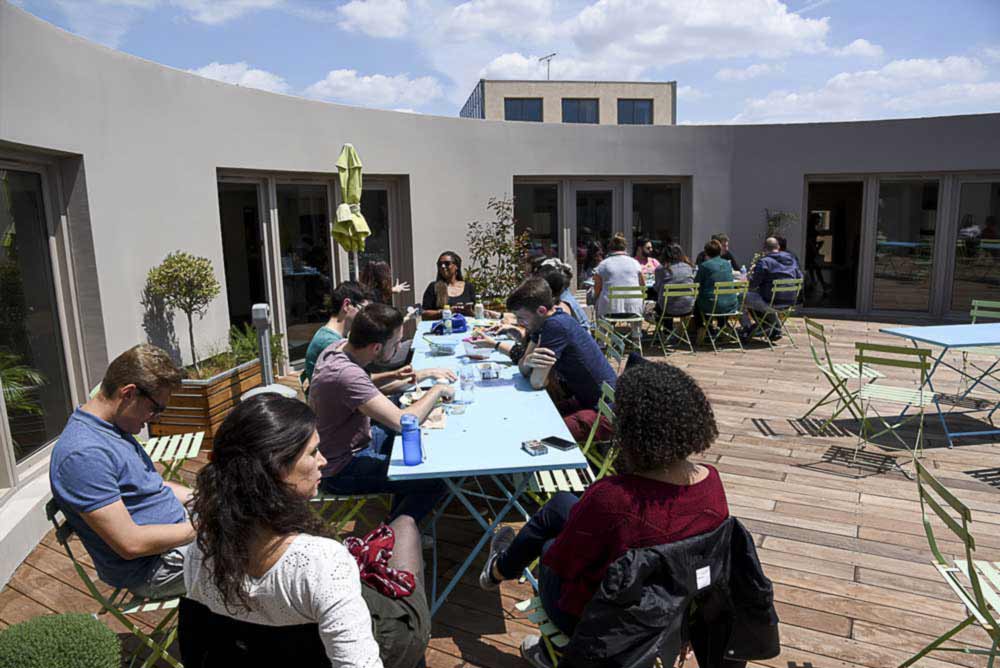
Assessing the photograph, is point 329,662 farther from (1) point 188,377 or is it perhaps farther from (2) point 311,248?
(2) point 311,248

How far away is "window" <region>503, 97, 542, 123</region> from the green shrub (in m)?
48.0

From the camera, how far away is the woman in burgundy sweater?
75.0 inches

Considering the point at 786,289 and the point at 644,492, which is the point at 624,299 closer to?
the point at 786,289

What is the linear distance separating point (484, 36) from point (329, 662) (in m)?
12.0

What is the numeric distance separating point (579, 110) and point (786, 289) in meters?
43.3

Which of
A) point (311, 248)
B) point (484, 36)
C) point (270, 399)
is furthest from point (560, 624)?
point (484, 36)

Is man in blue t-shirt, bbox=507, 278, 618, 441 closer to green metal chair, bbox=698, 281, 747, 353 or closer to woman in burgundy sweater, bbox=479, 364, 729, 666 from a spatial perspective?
woman in burgundy sweater, bbox=479, 364, 729, 666

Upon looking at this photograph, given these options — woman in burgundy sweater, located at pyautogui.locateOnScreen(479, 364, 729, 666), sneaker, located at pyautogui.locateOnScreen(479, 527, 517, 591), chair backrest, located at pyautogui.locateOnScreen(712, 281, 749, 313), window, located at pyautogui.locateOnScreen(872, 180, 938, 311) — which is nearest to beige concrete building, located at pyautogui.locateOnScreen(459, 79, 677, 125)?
window, located at pyautogui.locateOnScreen(872, 180, 938, 311)

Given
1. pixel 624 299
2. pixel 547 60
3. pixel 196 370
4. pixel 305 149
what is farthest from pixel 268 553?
pixel 547 60

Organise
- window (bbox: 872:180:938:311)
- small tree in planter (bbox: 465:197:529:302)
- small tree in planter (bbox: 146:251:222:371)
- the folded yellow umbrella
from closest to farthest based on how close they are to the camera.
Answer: small tree in planter (bbox: 146:251:222:371) < the folded yellow umbrella < small tree in planter (bbox: 465:197:529:302) < window (bbox: 872:180:938:311)

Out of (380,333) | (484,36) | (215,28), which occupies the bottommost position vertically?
(380,333)

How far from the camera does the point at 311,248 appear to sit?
26.4 feet

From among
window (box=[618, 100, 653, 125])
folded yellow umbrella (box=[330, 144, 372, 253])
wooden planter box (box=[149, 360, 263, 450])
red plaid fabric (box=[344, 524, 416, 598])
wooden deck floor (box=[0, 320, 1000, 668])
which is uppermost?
window (box=[618, 100, 653, 125])

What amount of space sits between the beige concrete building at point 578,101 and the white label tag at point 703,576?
4688 centimetres
